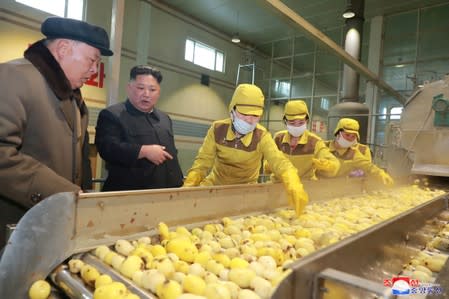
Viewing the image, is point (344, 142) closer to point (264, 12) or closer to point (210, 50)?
point (264, 12)

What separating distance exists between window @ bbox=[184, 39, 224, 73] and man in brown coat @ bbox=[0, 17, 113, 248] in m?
7.87

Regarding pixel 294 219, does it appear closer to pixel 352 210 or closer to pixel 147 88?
pixel 352 210

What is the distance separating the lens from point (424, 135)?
3.70 meters

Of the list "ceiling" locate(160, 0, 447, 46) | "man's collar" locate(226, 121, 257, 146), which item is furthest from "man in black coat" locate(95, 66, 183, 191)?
"ceiling" locate(160, 0, 447, 46)

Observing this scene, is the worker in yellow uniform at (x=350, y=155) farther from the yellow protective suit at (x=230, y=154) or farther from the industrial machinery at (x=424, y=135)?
the yellow protective suit at (x=230, y=154)

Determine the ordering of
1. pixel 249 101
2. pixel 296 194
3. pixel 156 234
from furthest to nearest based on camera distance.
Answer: pixel 249 101 → pixel 296 194 → pixel 156 234

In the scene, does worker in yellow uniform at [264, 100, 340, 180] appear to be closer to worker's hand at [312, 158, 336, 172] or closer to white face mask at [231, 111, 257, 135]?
worker's hand at [312, 158, 336, 172]

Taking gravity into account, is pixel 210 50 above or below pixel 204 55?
above

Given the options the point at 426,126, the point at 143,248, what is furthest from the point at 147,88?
the point at 426,126

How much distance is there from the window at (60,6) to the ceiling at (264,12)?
101 inches

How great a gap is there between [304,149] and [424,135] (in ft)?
5.99

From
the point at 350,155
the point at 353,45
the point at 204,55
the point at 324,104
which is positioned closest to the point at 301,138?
the point at 350,155

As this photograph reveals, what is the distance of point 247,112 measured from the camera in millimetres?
2098

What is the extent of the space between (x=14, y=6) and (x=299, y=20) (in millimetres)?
5448
